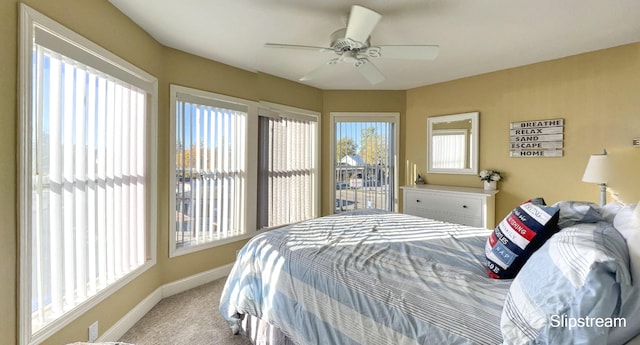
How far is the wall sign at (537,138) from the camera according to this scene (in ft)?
9.63

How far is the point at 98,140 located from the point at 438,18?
262cm

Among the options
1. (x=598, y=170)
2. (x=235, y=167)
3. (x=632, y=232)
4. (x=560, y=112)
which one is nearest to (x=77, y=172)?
(x=235, y=167)

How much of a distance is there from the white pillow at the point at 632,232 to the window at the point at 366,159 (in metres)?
2.97

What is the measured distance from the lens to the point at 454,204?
329cm

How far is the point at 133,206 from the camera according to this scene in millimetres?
2301

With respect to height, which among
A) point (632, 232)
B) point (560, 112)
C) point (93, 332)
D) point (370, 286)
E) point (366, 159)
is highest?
point (560, 112)

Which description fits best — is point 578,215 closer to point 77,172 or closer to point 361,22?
point 361,22

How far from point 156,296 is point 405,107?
12.6ft

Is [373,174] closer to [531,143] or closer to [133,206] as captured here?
[531,143]

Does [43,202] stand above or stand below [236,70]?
below

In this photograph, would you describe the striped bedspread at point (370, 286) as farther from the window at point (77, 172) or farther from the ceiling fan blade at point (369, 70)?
the ceiling fan blade at point (369, 70)

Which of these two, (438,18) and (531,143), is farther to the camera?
(531,143)

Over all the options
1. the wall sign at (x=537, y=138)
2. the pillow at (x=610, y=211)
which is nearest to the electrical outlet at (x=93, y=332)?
the pillow at (x=610, y=211)

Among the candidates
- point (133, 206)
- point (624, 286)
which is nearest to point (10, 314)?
point (133, 206)
